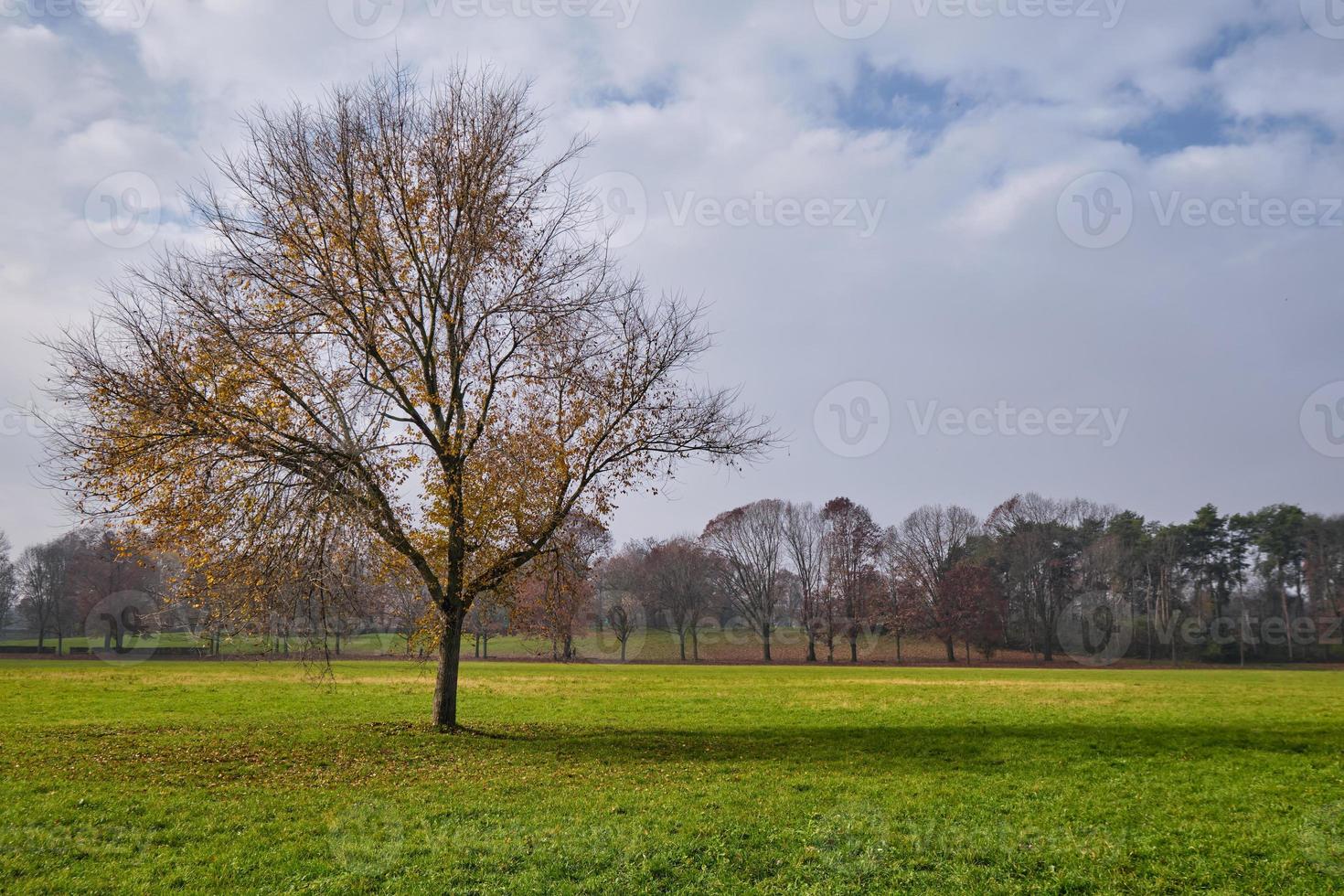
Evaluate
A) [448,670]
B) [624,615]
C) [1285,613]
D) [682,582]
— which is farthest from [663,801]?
[1285,613]

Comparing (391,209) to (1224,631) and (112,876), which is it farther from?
(1224,631)

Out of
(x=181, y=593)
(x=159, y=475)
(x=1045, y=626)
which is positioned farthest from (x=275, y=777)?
(x=1045, y=626)

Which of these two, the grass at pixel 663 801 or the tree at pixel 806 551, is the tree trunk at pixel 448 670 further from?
the tree at pixel 806 551

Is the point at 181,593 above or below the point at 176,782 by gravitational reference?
above

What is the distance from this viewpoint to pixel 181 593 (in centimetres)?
1636

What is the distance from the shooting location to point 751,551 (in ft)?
309

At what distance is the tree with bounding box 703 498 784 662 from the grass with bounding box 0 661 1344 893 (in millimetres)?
67861

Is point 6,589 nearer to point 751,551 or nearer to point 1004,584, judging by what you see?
point 751,551

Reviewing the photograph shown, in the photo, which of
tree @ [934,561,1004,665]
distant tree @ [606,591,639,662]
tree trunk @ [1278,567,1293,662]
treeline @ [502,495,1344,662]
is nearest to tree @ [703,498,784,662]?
treeline @ [502,495,1344,662]

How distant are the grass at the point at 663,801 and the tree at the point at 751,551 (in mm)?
67861

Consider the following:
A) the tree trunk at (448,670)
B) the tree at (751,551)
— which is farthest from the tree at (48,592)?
the tree trunk at (448,670)

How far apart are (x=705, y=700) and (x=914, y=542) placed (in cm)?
7524

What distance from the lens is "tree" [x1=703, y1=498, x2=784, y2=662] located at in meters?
92.2

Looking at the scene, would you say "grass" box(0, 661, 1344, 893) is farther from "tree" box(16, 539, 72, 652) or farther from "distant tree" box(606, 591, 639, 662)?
"tree" box(16, 539, 72, 652)
